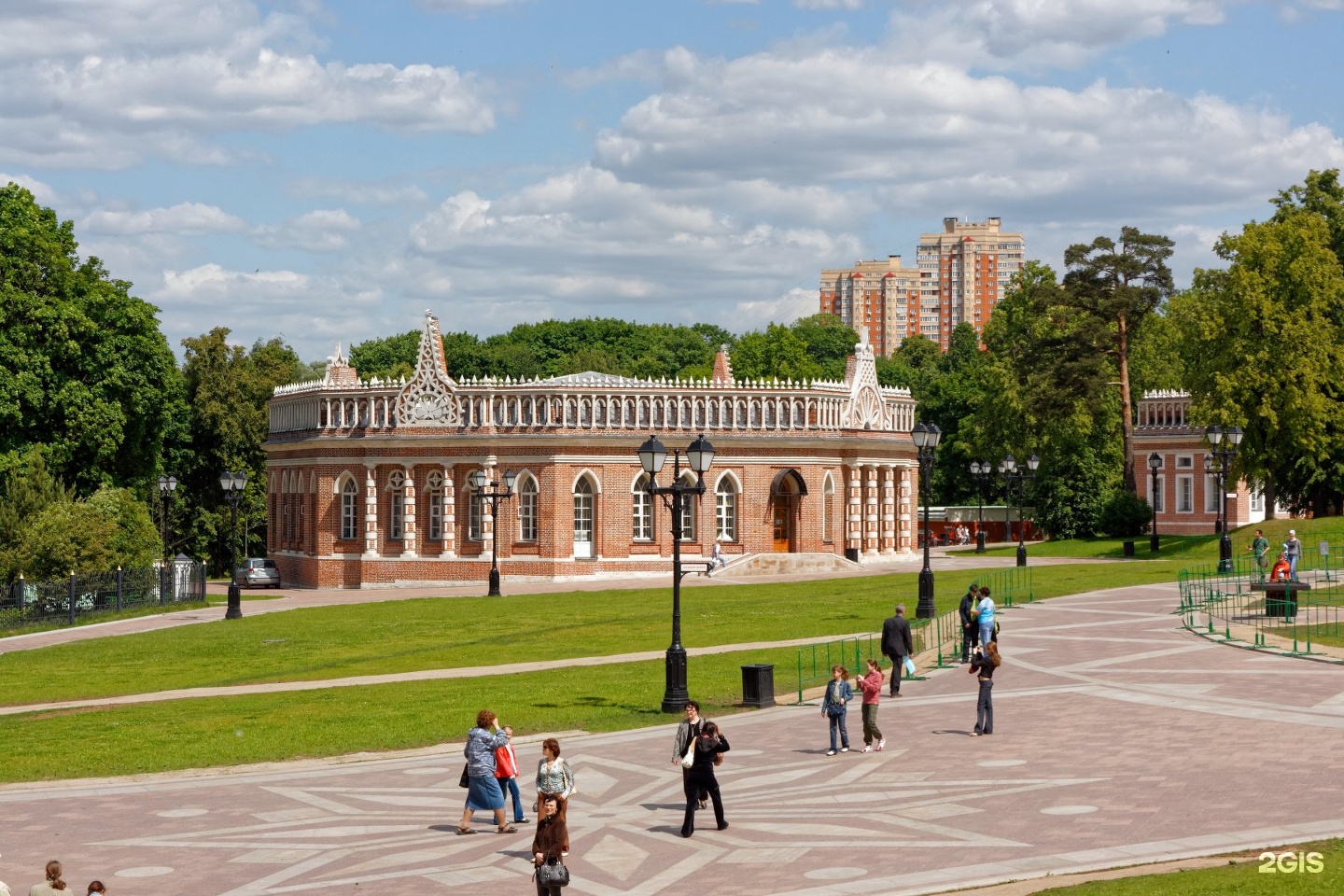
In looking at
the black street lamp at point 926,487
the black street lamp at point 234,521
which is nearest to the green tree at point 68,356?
the black street lamp at point 234,521

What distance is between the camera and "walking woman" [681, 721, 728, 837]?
64.0ft

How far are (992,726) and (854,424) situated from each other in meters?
43.5

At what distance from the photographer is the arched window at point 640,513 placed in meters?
64.9

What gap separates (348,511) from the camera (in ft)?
223

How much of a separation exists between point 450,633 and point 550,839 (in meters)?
27.5

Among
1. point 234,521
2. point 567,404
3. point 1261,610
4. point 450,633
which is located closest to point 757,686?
point 450,633

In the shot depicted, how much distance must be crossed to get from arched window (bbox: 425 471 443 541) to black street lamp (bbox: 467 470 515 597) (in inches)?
60.0

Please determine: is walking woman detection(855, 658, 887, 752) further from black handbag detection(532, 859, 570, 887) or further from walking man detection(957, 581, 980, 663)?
black handbag detection(532, 859, 570, 887)

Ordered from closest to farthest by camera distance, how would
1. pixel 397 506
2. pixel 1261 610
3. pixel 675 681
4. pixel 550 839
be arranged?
pixel 550 839 < pixel 675 681 < pixel 1261 610 < pixel 397 506

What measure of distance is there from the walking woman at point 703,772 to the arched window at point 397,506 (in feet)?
158

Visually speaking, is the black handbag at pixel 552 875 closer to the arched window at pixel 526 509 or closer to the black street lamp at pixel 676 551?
the black street lamp at pixel 676 551

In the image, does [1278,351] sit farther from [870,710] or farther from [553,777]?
[553,777]

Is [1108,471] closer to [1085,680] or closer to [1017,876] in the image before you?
[1085,680]

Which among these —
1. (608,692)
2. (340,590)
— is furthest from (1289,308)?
(608,692)
